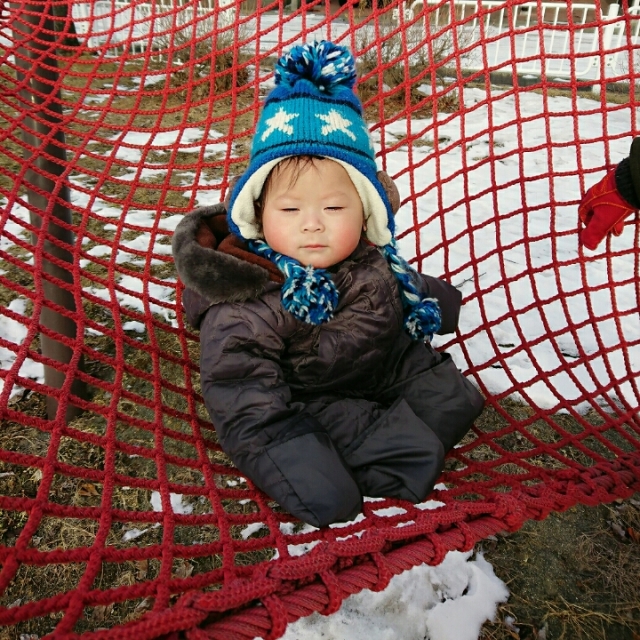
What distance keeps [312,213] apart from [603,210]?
0.76 metres

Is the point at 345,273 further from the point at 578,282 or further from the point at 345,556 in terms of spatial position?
the point at 578,282

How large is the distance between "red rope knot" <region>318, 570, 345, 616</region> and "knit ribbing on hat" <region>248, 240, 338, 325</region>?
1.54ft

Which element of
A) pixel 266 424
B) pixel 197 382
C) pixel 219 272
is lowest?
pixel 197 382

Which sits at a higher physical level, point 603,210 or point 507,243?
point 603,210

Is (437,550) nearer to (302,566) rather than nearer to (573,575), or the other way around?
(302,566)

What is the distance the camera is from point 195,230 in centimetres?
123

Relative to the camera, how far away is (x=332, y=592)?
83 cm

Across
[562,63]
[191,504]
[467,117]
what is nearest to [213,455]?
[191,504]

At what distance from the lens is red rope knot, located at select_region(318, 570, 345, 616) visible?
830mm

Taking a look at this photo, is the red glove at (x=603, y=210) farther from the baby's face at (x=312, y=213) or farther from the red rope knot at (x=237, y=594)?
the red rope knot at (x=237, y=594)

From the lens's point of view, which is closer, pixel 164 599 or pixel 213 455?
pixel 164 599

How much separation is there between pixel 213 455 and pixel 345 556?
3.33 ft

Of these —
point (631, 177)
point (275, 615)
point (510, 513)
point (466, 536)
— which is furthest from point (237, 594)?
point (631, 177)

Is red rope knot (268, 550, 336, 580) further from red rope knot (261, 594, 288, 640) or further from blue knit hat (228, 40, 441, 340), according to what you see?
blue knit hat (228, 40, 441, 340)
